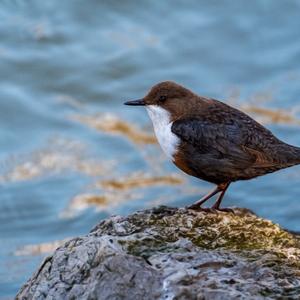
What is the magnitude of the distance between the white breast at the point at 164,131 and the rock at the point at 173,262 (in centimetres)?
54

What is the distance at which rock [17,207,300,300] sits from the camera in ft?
11.7

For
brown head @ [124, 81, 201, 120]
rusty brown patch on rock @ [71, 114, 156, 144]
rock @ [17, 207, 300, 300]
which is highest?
rusty brown patch on rock @ [71, 114, 156, 144]

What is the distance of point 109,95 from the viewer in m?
9.44

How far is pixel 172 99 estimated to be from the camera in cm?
496

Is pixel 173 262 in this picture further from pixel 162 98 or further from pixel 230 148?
pixel 162 98

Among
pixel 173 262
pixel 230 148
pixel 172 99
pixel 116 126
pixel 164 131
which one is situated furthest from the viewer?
pixel 116 126

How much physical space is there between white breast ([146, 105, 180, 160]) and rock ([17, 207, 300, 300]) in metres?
0.54

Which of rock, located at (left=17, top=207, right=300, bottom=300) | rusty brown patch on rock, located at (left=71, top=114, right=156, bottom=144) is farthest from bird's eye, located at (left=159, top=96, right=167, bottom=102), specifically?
rusty brown patch on rock, located at (left=71, top=114, right=156, bottom=144)

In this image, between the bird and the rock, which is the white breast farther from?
the rock

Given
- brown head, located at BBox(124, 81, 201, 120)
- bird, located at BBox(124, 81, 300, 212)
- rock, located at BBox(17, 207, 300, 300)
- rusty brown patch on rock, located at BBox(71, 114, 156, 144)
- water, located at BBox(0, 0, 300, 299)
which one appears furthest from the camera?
rusty brown patch on rock, located at BBox(71, 114, 156, 144)

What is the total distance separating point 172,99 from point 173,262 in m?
1.45

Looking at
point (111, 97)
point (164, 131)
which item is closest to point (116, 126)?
point (111, 97)

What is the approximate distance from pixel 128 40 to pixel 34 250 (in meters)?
3.97

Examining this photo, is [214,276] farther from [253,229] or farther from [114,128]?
[114,128]
